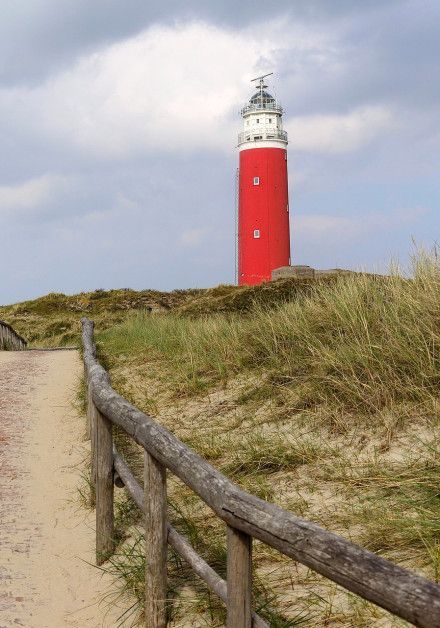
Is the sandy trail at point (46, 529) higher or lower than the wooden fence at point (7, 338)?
lower

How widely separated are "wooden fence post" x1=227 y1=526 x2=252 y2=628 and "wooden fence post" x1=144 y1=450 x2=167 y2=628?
1.00 metres

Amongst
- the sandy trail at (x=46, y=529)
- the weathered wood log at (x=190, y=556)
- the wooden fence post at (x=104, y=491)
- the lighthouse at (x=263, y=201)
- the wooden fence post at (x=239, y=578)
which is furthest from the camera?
the lighthouse at (x=263, y=201)

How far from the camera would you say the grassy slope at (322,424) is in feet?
11.7

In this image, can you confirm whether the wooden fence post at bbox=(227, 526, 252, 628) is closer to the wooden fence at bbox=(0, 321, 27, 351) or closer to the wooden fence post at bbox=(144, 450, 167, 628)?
the wooden fence post at bbox=(144, 450, 167, 628)

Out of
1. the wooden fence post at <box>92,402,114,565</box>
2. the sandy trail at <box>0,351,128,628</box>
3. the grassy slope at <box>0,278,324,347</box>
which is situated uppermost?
the grassy slope at <box>0,278,324,347</box>

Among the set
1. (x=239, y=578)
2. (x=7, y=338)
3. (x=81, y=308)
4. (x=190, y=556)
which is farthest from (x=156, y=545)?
(x=81, y=308)

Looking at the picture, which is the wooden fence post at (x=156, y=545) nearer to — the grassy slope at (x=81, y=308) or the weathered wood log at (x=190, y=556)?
the weathered wood log at (x=190, y=556)

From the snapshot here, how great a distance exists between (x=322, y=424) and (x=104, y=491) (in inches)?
76.7

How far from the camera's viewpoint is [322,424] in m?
5.79

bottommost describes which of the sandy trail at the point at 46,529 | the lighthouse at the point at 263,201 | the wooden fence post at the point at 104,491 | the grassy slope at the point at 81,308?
the sandy trail at the point at 46,529

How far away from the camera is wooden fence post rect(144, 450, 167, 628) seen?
3.58 m

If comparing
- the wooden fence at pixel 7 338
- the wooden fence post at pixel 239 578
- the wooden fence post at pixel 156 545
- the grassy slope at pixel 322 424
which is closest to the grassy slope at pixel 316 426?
the grassy slope at pixel 322 424

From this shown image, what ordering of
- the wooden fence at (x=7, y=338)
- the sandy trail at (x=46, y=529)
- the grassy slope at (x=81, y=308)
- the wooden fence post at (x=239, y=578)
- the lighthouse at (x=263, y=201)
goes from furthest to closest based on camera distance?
the lighthouse at (x=263, y=201)
the grassy slope at (x=81, y=308)
the wooden fence at (x=7, y=338)
the sandy trail at (x=46, y=529)
the wooden fence post at (x=239, y=578)

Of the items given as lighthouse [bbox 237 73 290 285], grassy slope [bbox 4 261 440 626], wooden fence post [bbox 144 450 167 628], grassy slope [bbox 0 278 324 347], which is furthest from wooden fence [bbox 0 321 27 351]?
wooden fence post [bbox 144 450 167 628]
